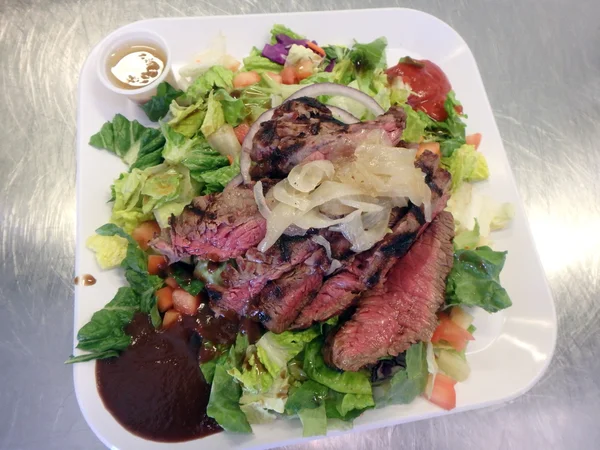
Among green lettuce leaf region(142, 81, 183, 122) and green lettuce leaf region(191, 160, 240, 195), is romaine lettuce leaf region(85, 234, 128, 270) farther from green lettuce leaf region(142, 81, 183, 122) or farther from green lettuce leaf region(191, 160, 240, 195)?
green lettuce leaf region(142, 81, 183, 122)

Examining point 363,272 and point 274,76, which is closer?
point 363,272

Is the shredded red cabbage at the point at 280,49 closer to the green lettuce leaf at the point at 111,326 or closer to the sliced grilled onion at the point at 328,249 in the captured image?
the sliced grilled onion at the point at 328,249

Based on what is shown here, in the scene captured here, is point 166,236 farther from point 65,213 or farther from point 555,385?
point 555,385

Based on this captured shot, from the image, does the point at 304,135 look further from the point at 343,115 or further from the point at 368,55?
the point at 368,55

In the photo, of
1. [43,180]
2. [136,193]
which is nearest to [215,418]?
[136,193]

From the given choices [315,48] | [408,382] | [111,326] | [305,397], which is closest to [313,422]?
[305,397]

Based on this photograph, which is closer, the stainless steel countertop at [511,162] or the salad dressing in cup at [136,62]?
the salad dressing in cup at [136,62]

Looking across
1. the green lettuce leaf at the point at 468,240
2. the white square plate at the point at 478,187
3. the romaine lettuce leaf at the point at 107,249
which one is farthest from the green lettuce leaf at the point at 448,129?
the romaine lettuce leaf at the point at 107,249
